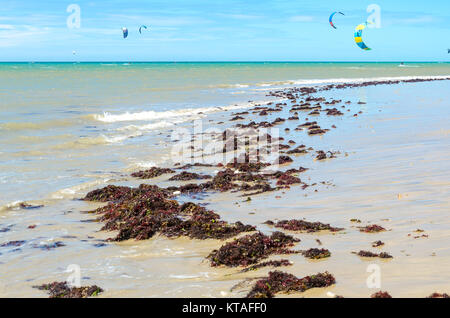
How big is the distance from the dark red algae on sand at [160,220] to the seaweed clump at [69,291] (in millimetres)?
1904

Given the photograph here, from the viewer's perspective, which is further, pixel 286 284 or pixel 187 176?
pixel 187 176

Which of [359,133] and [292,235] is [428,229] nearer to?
[292,235]

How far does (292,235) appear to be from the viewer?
23.8 feet

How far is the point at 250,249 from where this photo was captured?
21.7 ft

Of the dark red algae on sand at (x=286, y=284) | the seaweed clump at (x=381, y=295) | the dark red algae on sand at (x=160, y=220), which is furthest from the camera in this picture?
the dark red algae on sand at (x=160, y=220)

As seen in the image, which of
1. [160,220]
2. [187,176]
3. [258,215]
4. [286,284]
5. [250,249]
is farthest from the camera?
[187,176]

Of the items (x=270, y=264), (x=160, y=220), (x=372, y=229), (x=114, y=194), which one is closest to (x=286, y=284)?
(x=270, y=264)

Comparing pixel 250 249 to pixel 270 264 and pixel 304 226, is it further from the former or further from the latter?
pixel 304 226

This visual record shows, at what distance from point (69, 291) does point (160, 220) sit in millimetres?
2732

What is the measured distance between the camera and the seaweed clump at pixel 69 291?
5633mm

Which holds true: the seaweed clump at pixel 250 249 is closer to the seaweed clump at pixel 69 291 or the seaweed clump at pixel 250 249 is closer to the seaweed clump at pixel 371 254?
the seaweed clump at pixel 371 254

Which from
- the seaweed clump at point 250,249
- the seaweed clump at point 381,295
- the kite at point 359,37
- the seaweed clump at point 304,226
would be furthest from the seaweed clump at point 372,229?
the kite at point 359,37

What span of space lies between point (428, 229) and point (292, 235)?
201 cm
